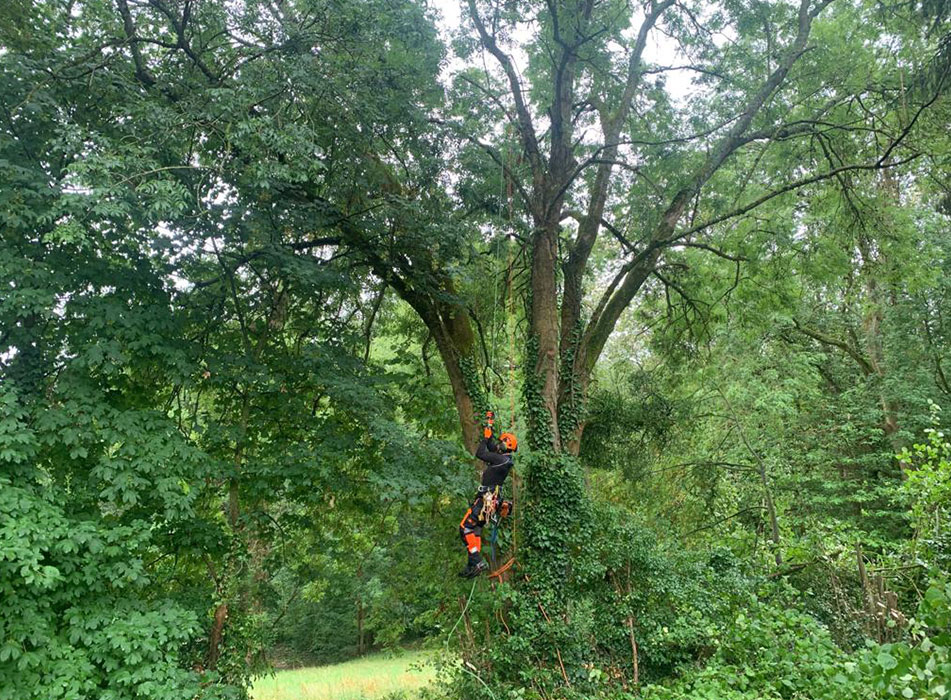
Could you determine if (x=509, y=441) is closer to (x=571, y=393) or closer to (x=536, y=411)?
(x=536, y=411)

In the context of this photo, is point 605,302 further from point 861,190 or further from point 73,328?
point 73,328

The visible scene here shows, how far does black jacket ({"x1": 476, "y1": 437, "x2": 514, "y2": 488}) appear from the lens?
6.40 metres

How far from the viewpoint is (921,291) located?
12.0 metres

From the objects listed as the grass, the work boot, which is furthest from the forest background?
the grass

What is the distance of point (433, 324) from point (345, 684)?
8.65 meters

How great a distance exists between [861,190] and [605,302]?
438 centimetres

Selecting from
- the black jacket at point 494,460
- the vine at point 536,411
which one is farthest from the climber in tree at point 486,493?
the vine at point 536,411

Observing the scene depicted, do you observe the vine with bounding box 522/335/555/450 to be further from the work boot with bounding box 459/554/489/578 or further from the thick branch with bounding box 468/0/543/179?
the thick branch with bounding box 468/0/543/179

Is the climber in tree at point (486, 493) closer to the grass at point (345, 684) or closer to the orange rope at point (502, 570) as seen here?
the orange rope at point (502, 570)

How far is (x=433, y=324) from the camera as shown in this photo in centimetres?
873

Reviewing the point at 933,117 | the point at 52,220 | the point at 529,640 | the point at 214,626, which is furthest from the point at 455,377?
the point at 933,117

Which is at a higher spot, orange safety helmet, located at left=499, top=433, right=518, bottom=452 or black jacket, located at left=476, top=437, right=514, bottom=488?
orange safety helmet, located at left=499, top=433, right=518, bottom=452

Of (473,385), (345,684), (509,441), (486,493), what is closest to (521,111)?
(473,385)

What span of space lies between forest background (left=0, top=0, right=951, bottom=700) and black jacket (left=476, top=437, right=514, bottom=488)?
0.77 metres
